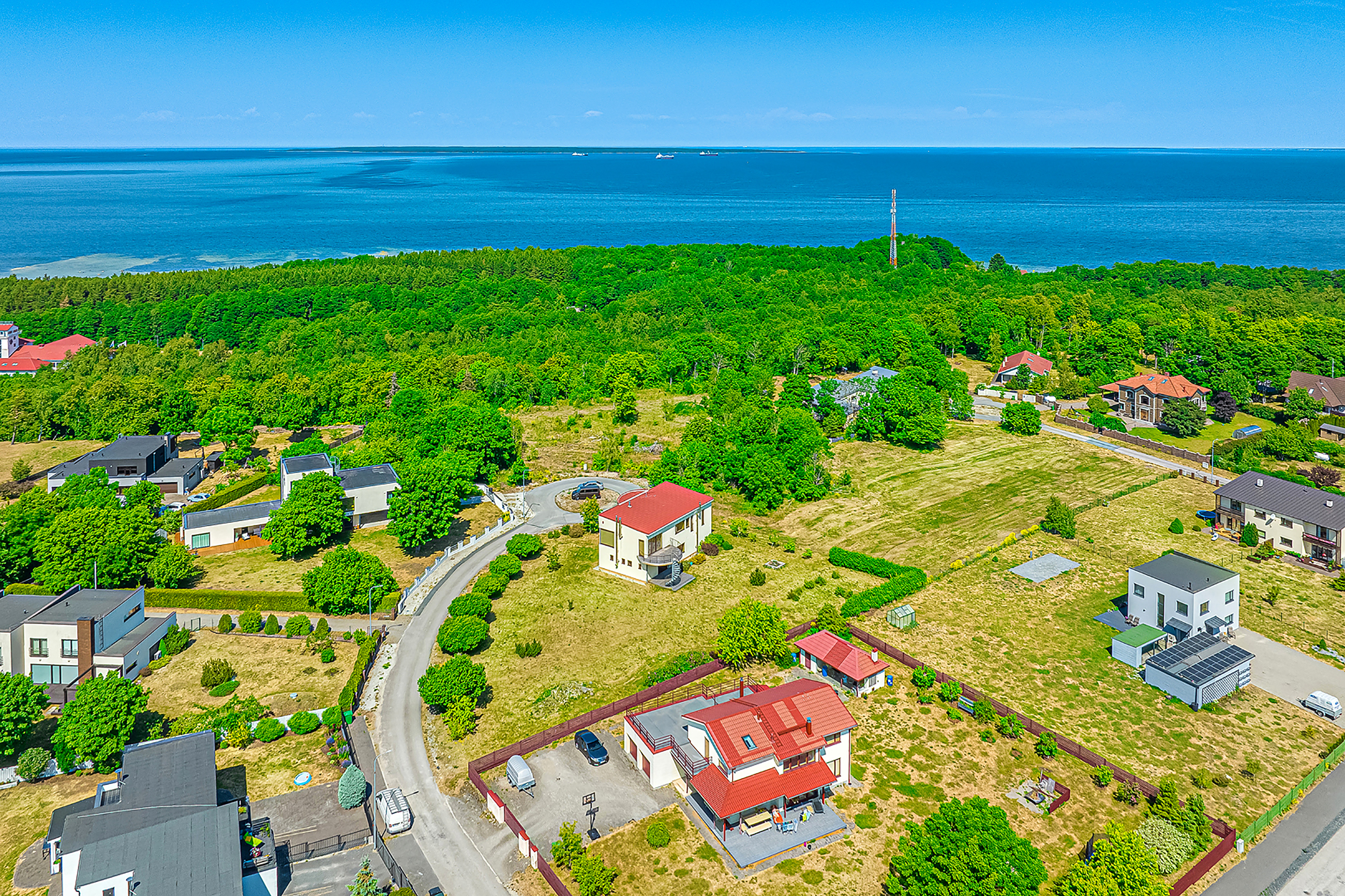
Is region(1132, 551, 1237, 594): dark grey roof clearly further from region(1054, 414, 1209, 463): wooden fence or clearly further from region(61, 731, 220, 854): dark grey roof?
region(61, 731, 220, 854): dark grey roof

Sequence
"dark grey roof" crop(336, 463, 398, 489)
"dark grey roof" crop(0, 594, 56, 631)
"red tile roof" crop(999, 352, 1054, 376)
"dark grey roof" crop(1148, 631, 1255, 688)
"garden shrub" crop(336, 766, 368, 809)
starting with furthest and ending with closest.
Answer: "red tile roof" crop(999, 352, 1054, 376) < "dark grey roof" crop(336, 463, 398, 489) < "dark grey roof" crop(0, 594, 56, 631) < "dark grey roof" crop(1148, 631, 1255, 688) < "garden shrub" crop(336, 766, 368, 809)

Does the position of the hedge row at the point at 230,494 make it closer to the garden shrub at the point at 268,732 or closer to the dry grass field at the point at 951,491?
the garden shrub at the point at 268,732

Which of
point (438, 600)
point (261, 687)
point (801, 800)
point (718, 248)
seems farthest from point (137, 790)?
point (718, 248)

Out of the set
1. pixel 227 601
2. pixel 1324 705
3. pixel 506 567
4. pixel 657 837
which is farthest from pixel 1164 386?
pixel 227 601

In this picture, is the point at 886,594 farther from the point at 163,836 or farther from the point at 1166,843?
the point at 163,836

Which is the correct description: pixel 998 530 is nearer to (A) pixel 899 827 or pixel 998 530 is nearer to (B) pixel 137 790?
(A) pixel 899 827

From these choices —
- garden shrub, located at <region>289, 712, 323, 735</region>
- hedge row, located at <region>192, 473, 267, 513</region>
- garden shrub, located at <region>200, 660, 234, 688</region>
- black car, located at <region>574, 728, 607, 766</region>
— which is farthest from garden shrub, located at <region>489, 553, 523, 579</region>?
hedge row, located at <region>192, 473, 267, 513</region>
